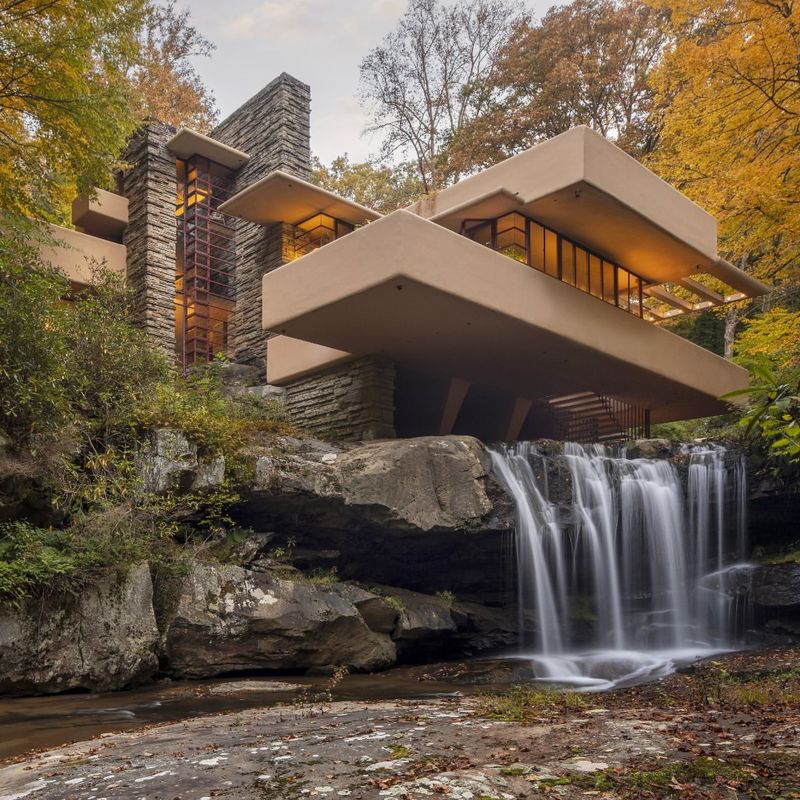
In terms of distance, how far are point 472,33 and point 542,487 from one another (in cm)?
2134

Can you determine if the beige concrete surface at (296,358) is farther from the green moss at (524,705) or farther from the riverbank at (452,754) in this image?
the riverbank at (452,754)

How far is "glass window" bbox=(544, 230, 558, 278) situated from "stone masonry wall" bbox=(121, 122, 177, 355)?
9877mm

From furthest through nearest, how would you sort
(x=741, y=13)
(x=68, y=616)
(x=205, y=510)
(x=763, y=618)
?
(x=741, y=13) → (x=763, y=618) → (x=205, y=510) → (x=68, y=616)

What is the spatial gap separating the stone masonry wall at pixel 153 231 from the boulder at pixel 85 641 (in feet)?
37.7

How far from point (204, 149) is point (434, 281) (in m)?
11.9

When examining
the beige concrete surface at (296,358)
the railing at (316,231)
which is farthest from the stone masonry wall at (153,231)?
the beige concrete surface at (296,358)

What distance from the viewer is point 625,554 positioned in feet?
45.6

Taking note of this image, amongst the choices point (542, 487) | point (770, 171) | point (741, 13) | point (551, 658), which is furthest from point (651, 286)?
point (551, 658)

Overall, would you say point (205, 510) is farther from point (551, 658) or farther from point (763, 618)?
point (763, 618)

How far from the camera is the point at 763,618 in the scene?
12.9m

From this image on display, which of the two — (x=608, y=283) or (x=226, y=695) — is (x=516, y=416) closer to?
(x=608, y=283)

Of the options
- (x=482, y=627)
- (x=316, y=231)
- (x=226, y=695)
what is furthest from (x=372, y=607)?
(x=316, y=231)

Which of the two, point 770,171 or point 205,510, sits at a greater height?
point 770,171

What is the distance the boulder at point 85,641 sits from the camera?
8.16m
